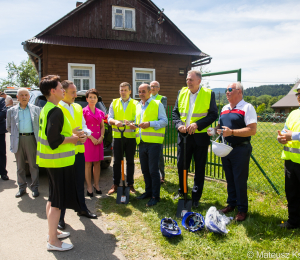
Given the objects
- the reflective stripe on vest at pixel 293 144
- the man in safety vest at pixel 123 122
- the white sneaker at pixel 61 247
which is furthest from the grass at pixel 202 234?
the reflective stripe on vest at pixel 293 144

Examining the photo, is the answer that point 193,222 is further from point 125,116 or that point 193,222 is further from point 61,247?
point 125,116

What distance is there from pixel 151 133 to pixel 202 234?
1.76 m

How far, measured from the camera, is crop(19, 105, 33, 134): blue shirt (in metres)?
4.54

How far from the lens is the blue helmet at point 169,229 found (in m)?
2.92

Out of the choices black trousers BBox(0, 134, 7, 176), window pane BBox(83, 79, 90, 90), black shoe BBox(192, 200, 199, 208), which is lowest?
black shoe BBox(192, 200, 199, 208)

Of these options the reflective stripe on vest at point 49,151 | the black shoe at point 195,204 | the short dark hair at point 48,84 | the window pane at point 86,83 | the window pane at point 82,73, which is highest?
the window pane at point 82,73

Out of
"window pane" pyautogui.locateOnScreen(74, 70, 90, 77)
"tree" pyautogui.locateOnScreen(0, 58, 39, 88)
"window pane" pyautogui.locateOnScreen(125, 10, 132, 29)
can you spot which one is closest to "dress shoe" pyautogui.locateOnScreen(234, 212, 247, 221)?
"window pane" pyautogui.locateOnScreen(74, 70, 90, 77)

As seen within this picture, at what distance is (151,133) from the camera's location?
4.02 metres

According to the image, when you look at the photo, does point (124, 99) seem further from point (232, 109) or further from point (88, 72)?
point (88, 72)

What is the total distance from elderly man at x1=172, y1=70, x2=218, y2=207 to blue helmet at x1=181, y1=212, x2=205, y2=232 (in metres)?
0.62

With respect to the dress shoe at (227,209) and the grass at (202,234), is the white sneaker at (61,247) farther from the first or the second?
the dress shoe at (227,209)

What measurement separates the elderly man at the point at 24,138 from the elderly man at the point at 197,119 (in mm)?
2819

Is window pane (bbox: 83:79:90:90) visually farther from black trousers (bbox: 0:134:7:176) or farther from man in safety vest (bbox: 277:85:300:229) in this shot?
man in safety vest (bbox: 277:85:300:229)

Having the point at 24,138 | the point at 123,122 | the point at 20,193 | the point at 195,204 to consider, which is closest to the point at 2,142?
the point at 24,138
